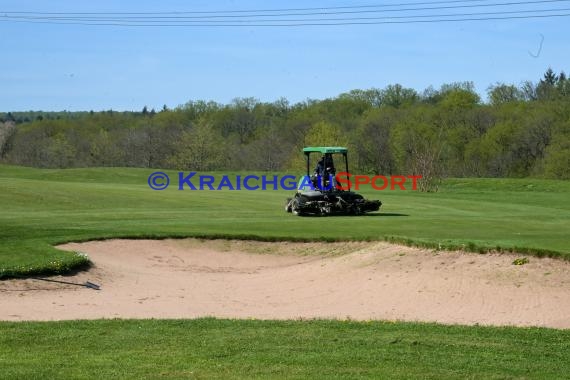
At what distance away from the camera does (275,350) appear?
9.38 meters

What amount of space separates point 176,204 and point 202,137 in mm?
55496

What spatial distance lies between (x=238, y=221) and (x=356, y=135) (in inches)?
2890

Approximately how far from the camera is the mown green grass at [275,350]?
834cm

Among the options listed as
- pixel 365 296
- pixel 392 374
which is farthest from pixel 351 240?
pixel 392 374

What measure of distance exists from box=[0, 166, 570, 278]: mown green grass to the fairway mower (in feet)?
2.70

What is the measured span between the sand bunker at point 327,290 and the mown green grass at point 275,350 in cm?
178

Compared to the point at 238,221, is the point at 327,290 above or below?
below

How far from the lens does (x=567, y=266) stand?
46.4ft

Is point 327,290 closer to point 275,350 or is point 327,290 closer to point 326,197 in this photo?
point 275,350

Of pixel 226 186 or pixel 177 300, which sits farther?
pixel 226 186

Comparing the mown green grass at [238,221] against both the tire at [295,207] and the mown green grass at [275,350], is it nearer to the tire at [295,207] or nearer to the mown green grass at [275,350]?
the tire at [295,207]

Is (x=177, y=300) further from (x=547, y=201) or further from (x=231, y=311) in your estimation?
(x=547, y=201)

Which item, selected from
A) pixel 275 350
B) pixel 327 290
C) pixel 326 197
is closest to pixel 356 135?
pixel 326 197

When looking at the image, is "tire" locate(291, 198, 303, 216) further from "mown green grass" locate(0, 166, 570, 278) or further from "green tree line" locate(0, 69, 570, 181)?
"green tree line" locate(0, 69, 570, 181)
